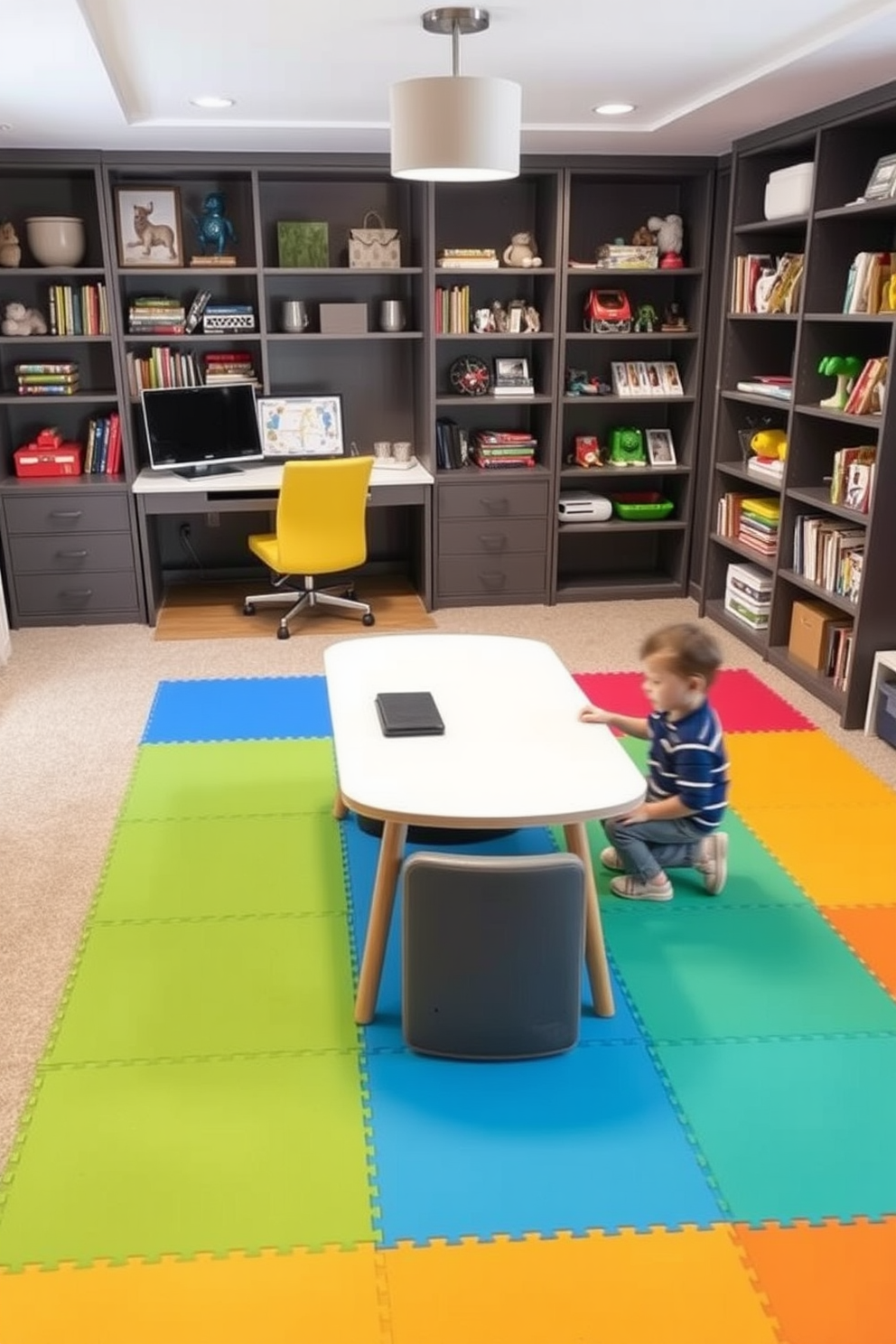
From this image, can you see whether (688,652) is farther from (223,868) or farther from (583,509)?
(583,509)

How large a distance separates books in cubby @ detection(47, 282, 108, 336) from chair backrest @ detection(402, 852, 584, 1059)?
402 cm

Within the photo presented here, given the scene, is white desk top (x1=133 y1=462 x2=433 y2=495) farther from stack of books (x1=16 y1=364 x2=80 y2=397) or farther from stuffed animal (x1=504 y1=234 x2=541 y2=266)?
stuffed animal (x1=504 y1=234 x2=541 y2=266)

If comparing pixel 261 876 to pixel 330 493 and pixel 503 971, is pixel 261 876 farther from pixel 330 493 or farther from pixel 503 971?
pixel 330 493

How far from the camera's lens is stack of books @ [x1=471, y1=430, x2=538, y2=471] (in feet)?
18.2

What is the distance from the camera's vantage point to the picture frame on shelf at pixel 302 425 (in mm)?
5559

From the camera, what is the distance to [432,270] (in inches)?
204

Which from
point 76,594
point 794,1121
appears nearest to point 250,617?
point 76,594

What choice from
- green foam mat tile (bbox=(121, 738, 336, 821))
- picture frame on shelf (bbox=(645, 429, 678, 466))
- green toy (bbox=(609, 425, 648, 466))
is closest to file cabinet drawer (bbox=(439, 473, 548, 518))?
green toy (bbox=(609, 425, 648, 466))

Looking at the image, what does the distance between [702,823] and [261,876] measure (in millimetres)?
1226

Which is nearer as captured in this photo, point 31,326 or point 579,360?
point 31,326

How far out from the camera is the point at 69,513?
202 inches

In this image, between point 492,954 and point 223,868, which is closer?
point 492,954

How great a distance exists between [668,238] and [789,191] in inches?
45.3

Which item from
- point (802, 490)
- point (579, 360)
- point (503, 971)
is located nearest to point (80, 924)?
point (503, 971)
